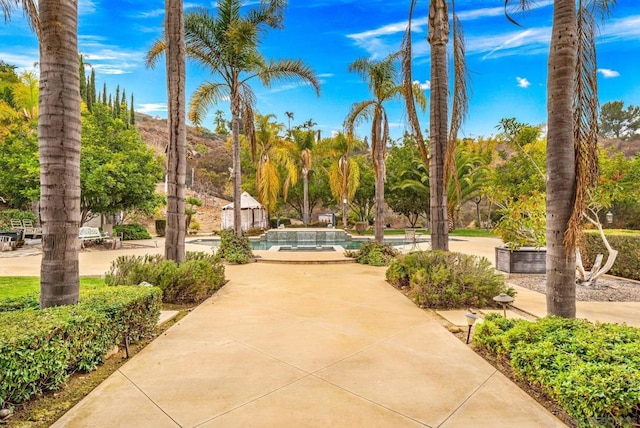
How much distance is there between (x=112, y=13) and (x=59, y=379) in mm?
12434

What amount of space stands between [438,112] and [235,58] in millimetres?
6773

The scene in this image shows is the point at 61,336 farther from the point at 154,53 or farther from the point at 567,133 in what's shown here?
the point at 154,53

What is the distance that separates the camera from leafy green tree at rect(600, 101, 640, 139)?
47.4 metres

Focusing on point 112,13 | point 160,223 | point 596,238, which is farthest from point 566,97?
point 160,223

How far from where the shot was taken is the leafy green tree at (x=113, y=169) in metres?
14.1

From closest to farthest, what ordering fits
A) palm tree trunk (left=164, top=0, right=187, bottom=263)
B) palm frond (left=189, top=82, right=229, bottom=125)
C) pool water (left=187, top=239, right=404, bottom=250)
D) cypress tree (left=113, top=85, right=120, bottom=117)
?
palm tree trunk (left=164, top=0, right=187, bottom=263), palm frond (left=189, top=82, right=229, bottom=125), pool water (left=187, top=239, right=404, bottom=250), cypress tree (left=113, top=85, right=120, bottom=117)

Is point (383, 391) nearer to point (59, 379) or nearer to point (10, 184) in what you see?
point (59, 379)

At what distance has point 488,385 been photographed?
116 inches

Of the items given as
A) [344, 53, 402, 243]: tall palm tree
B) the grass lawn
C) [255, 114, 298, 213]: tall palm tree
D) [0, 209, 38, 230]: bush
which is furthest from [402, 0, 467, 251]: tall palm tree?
[0, 209, 38, 230]: bush

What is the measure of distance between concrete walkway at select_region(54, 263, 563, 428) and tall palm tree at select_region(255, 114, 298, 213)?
14.6 m

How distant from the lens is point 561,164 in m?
3.30

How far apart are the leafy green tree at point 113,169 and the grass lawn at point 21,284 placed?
24.1ft

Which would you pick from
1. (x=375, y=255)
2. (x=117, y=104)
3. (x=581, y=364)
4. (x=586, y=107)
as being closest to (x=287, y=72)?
(x=375, y=255)

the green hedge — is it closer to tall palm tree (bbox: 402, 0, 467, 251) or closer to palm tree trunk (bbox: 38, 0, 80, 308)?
tall palm tree (bbox: 402, 0, 467, 251)
